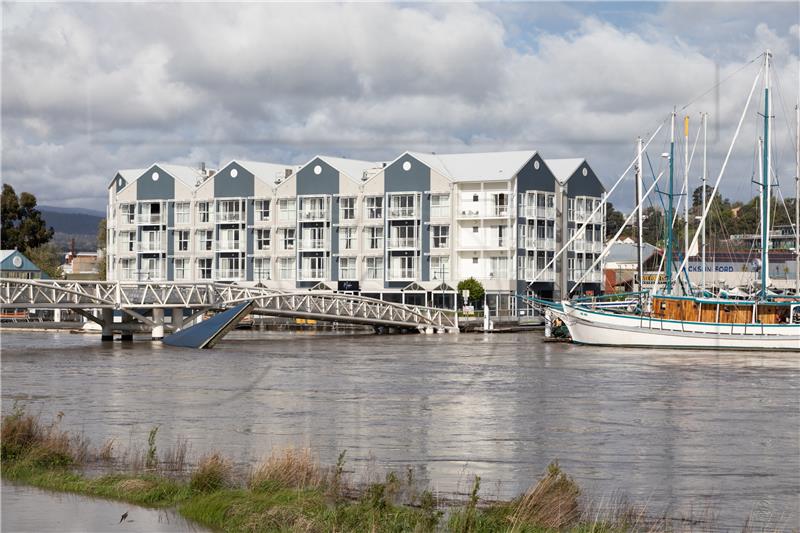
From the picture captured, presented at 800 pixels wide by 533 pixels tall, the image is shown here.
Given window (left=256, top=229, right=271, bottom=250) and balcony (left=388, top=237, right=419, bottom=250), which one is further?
window (left=256, top=229, right=271, bottom=250)

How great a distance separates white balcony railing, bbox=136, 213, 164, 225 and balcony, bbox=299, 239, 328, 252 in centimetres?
1662

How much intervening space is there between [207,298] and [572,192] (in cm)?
4779

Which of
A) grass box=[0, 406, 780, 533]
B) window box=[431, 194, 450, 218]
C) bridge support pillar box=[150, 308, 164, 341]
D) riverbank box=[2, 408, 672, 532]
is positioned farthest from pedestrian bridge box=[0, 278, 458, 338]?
grass box=[0, 406, 780, 533]

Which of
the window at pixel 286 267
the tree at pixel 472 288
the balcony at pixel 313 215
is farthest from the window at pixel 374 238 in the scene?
the tree at pixel 472 288

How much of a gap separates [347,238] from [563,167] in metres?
23.4

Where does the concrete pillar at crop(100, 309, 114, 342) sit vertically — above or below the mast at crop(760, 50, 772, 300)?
below

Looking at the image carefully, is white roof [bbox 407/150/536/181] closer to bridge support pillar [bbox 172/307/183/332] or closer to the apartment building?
the apartment building

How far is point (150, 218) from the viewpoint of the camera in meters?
122

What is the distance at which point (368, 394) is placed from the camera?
44438mm

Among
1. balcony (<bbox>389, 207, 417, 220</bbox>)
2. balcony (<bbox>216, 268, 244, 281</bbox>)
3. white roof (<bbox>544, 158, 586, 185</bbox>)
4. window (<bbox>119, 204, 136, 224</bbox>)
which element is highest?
white roof (<bbox>544, 158, 586, 185</bbox>)

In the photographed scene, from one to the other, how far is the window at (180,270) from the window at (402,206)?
78.0 feet

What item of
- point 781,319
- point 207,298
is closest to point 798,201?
point 781,319

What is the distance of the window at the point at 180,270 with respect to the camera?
120125mm

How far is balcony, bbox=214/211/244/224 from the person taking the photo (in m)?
118
